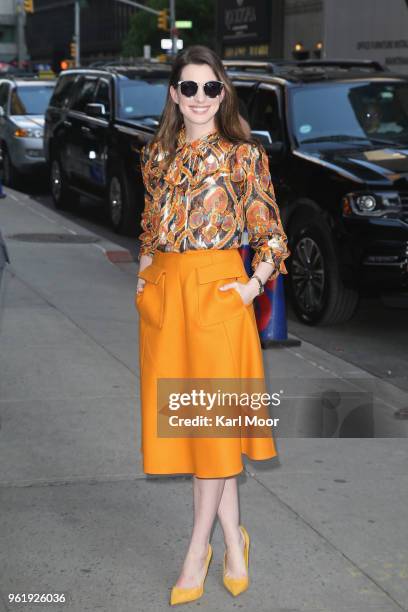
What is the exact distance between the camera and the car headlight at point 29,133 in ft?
64.5

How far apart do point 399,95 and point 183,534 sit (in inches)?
269

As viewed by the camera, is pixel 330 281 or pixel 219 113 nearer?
pixel 219 113

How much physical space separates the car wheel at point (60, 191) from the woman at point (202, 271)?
12.7m

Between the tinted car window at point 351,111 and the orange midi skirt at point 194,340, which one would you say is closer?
the orange midi skirt at point 194,340

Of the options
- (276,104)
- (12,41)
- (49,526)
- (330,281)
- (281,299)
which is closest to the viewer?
(49,526)

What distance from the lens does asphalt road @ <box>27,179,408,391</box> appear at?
8.27 metres

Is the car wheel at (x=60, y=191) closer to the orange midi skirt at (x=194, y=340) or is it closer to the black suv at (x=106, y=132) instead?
the black suv at (x=106, y=132)

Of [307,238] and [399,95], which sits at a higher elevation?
[399,95]

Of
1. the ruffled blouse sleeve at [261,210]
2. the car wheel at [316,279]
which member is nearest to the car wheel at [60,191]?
the car wheel at [316,279]

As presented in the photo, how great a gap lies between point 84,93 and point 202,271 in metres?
12.6

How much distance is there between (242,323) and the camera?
4125 mm

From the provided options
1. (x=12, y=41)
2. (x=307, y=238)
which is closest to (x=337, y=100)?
(x=307, y=238)

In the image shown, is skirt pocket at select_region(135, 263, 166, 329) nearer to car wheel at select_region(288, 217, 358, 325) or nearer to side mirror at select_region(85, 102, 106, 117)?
car wheel at select_region(288, 217, 358, 325)

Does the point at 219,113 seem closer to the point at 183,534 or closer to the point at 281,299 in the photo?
the point at 183,534
